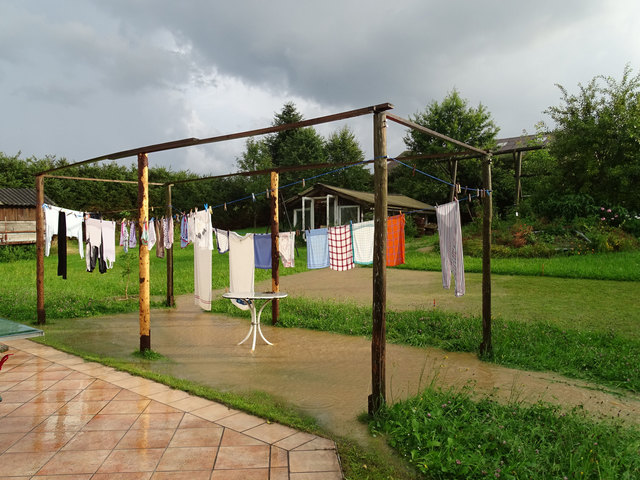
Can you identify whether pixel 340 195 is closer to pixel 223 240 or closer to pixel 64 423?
pixel 223 240

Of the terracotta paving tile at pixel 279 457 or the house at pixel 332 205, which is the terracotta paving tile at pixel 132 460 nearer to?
the terracotta paving tile at pixel 279 457

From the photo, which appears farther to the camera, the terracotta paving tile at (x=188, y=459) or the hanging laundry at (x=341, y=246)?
the hanging laundry at (x=341, y=246)

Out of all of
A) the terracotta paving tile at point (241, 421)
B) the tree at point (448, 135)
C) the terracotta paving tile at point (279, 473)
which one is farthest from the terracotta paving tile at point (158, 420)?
the tree at point (448, 135)

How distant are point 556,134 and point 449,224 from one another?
56.9 feet

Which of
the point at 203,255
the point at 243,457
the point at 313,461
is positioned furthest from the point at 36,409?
the point at 203,255

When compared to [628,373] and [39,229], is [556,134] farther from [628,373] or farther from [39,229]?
[39,229]

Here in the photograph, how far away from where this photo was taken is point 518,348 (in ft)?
20.3

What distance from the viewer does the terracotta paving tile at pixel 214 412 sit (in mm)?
3992

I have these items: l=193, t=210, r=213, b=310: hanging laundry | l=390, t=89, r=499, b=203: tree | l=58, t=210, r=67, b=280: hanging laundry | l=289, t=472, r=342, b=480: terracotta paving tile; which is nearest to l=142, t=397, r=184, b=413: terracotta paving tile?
l=289, t=472, r=342, b=480: terracotta paving tile

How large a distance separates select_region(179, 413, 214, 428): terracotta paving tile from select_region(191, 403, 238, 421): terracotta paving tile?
0.20 ft

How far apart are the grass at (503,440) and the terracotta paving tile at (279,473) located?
893 mm

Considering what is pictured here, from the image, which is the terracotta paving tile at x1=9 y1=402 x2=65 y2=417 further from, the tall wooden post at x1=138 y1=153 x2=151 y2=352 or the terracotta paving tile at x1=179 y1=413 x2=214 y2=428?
the tall wooden post at x1=138 y1=153 x2=151 y2=352

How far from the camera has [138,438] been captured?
3570 mm

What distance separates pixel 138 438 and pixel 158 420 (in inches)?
13.8
